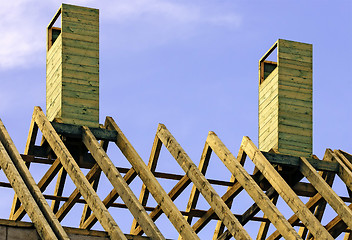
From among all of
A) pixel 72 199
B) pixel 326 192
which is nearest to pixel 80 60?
pixel 72 199

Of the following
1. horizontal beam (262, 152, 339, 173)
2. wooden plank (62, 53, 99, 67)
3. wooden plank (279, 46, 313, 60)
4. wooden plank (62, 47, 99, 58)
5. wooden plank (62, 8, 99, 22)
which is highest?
wooden plank (62, 8, 99, 22)

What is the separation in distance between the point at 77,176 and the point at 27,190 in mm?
1615

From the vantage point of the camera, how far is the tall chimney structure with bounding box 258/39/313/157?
3238 centimetres

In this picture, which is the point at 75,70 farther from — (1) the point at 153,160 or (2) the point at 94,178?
(1) the point at 153,160

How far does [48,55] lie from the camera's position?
31.3 m

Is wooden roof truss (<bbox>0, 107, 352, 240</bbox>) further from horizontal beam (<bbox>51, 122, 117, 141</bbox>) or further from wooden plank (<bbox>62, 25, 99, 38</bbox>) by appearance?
wooden plank (<bbox>62, 25, 99, 38</bbox>)

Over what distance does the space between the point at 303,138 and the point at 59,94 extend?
6.97 meters

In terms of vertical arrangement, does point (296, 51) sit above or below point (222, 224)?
above

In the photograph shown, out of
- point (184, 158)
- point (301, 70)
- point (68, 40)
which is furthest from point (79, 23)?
point (301, 70)

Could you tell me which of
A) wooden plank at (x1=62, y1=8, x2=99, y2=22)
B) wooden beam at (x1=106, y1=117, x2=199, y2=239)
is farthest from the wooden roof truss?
wooden plank at (x1=62, y1=8, x2=99, y2=22)

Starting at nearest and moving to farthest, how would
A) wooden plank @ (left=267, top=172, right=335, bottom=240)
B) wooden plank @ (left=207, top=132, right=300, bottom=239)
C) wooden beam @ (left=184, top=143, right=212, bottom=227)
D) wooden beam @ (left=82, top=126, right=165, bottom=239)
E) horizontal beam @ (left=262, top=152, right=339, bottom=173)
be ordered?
wooden beam @ (left=82, top=126, right=165, bottom=239) → wooden plank @ (left=207, top=132, right=300, bottom=239) → wooden beam @ (left=184, top=143, right=212, bottom=227) → horizontal beam @ (left=262, top=152, right=339, bottom=173) → wooden plank @ (left=267, top=172, right=335, bottom=240)

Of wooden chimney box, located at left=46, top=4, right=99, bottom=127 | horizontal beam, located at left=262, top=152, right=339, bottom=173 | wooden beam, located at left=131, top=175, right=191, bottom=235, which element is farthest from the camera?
horizontal beam, located at left=262, top=152, right=339, bottom=173

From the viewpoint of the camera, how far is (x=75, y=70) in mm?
30203

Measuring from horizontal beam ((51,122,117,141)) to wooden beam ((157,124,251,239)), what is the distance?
4.45 ft
